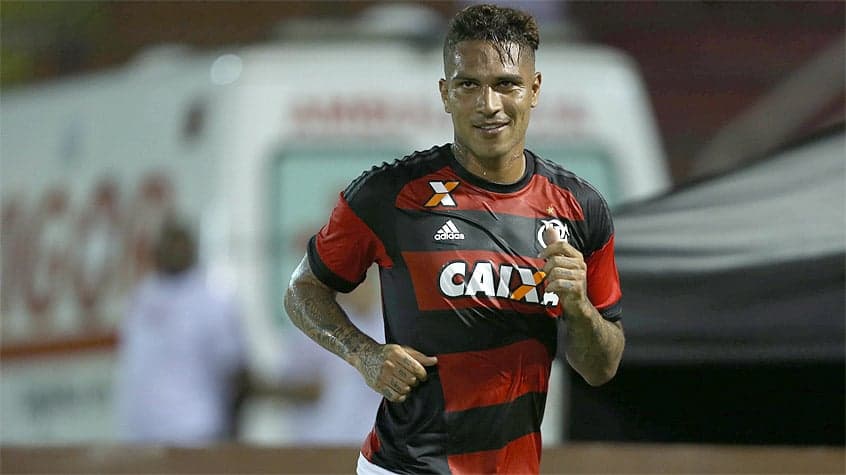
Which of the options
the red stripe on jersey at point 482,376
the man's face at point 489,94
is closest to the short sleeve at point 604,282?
the red stripe on jersey at point 482,376

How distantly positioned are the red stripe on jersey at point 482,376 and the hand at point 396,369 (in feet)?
0.16

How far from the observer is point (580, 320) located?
337cm

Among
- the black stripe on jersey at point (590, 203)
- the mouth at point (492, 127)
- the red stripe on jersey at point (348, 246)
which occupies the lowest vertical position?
the red stripe on jersey at point (348, 246)

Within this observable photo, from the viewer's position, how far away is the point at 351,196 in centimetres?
348

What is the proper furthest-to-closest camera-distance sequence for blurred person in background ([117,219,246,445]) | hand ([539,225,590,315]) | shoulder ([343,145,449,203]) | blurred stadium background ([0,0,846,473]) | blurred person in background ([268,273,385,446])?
blurred person in background ([117,219,246,445])
blurred person in background ([268,273,385,446])
blurred stadium background ([0,0,846,473])
shoulder ([343,145,449,203])
hand ([539,225,590,315])

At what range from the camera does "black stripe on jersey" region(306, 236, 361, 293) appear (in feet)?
Answer: 11.6

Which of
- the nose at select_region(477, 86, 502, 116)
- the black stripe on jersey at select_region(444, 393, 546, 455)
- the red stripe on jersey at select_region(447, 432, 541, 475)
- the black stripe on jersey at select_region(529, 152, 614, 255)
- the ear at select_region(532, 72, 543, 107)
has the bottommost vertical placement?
the red stripe on jersey at select_region(447, 432, 541, 475)

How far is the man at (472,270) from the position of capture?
11.0 ft

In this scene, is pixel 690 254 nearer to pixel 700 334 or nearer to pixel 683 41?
pixel 700 334

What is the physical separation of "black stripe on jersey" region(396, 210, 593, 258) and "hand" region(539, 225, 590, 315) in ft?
0.37

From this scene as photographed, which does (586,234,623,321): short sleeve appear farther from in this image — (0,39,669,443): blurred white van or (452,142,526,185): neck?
(0,39,669,443): blurred white van

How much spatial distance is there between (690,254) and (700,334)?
27cm

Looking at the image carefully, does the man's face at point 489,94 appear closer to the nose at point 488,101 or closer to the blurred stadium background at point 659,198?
the nose at point 488,101

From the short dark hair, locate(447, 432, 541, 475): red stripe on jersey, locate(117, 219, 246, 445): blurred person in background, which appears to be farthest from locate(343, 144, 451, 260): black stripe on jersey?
locate(117, 219, 246, 445): blurred person in background
